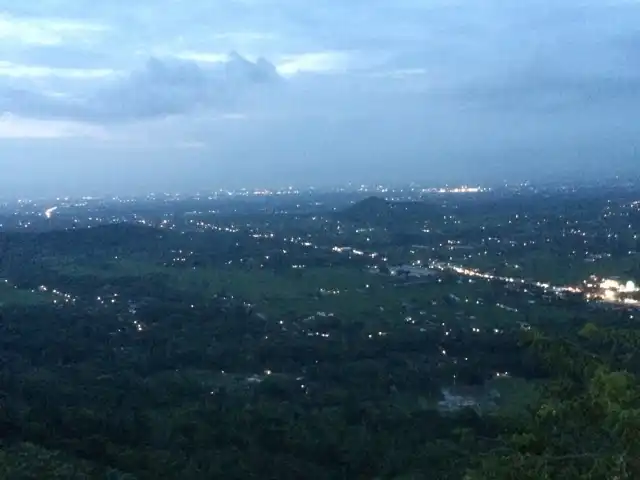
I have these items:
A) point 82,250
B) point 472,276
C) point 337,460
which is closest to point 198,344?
point 337,460

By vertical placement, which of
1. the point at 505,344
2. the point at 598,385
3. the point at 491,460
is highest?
the point at 598,385

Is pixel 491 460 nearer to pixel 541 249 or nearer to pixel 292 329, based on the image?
pixel 292 329

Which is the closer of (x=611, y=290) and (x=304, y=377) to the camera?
(x=304, y=377)

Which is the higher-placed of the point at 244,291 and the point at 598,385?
the point at 598,385

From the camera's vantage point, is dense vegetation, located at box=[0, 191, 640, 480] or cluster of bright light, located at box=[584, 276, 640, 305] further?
A: cluster of bright light, located at box=[584, 276, 640, 305]

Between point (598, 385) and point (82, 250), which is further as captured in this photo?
point (82, 250)

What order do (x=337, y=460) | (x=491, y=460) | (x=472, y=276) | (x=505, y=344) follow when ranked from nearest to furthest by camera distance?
(x=491, y=460), (x=337, y=460), (x=505, y=344), (x=472, y=276)

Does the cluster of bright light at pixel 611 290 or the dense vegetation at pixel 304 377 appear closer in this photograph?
the dense vegetation at pixel 304 377

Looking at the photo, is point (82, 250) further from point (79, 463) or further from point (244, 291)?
point (79, 463)

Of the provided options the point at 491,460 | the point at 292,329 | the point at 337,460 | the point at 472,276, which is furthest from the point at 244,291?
the point at 491,460

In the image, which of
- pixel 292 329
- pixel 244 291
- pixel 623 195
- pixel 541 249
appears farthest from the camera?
pixel 623 195
